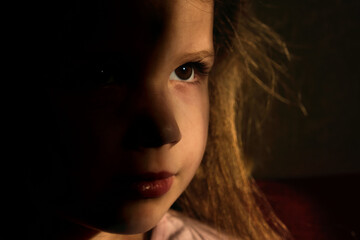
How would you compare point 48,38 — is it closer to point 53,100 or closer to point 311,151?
point 53,100

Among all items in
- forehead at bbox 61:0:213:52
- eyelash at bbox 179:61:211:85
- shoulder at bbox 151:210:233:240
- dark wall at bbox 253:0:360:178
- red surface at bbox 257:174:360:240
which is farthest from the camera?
dark wall at bbox 253:0:360:178

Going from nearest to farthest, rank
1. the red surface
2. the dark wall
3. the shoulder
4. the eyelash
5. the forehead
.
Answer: the forehead → the eyelash → the shoulder → the red surface → the dark wall

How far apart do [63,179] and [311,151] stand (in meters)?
0.75

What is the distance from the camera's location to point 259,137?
3.40ft

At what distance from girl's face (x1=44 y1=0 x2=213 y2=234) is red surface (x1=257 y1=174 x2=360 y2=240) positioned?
45 cm

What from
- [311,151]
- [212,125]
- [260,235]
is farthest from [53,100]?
[311,151]

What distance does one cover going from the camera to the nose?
455 millimetres

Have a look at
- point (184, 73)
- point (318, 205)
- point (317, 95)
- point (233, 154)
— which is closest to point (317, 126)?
point (317, 95)

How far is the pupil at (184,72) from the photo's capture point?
0.53 metres

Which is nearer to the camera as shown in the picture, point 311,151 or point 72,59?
point 72,59

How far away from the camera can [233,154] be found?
0.80 m

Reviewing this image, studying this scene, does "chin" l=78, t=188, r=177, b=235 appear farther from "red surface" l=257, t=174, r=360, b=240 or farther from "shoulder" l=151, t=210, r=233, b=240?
"red surface" l=257, t=174, r=360, b=240

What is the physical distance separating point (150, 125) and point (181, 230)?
1.07 feet

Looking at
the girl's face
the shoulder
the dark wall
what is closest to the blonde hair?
the shoulder
